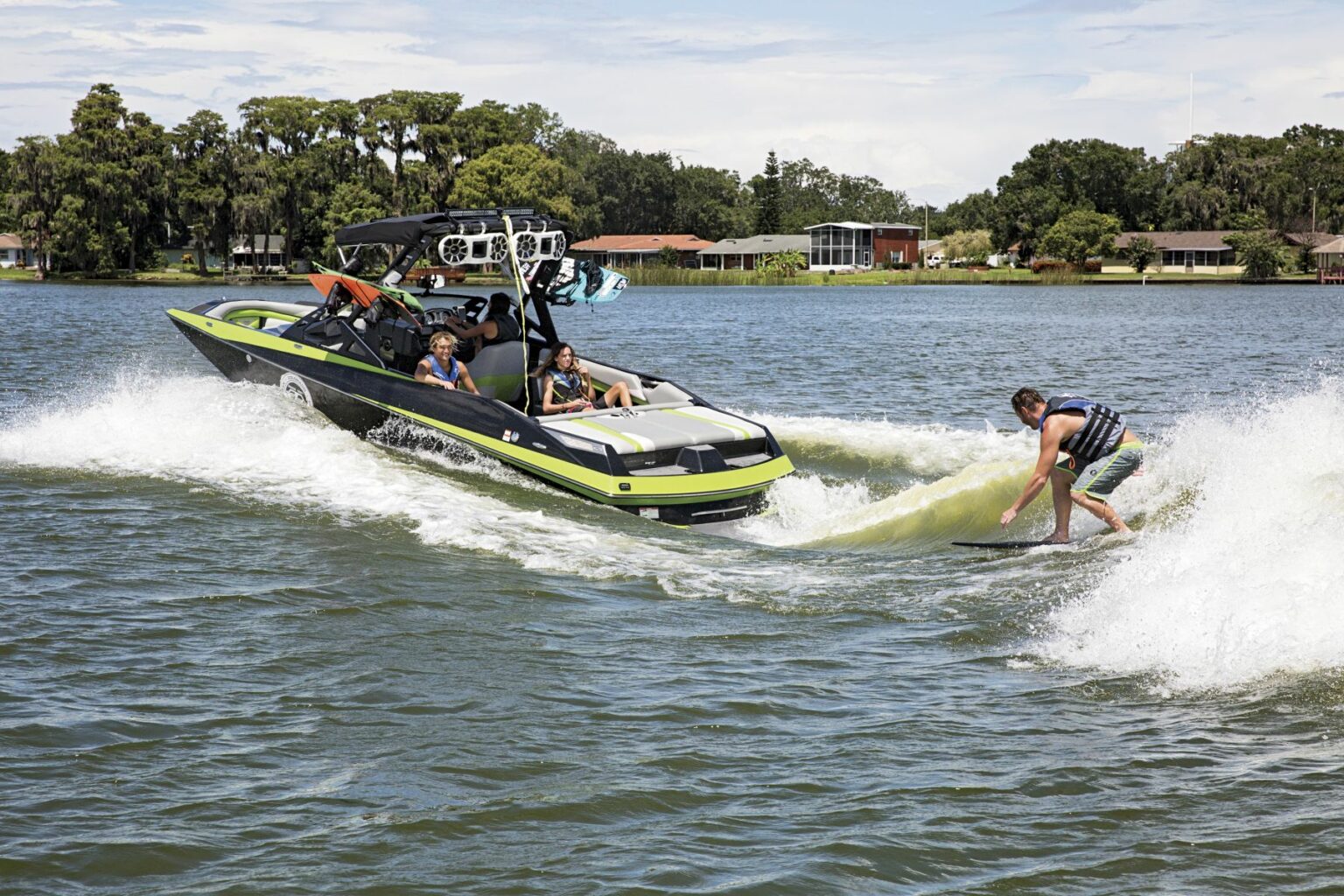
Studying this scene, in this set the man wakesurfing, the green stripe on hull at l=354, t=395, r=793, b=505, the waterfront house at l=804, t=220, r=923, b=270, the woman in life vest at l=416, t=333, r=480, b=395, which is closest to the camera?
the man wakesurfing

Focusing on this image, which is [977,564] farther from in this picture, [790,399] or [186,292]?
[186,292]

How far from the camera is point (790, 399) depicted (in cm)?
2370

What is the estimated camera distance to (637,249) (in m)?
120

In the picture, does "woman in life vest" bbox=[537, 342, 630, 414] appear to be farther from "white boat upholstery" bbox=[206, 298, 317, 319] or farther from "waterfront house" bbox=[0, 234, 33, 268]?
"waterfront house" bbox=[0, 234, 33, 268]

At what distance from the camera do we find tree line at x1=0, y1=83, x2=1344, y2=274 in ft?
294

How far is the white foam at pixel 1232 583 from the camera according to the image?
24.8 ft

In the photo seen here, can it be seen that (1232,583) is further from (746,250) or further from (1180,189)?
(1180,189)

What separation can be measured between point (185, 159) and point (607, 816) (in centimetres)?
9774

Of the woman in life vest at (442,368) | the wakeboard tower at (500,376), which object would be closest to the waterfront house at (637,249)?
the wakeboard tower at (500,376)

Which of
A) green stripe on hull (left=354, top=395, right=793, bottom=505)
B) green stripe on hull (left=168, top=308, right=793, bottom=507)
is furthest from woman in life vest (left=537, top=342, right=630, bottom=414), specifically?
green stripe on hull (left=354, top=395, right=793, bottom=505)

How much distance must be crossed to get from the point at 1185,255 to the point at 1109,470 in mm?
108190

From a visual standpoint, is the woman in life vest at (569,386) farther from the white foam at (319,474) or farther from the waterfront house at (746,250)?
the waterfront house at (746,250)

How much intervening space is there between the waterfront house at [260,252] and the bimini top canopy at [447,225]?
270 ft

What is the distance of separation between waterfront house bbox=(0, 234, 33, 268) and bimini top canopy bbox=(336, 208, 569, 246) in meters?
118
